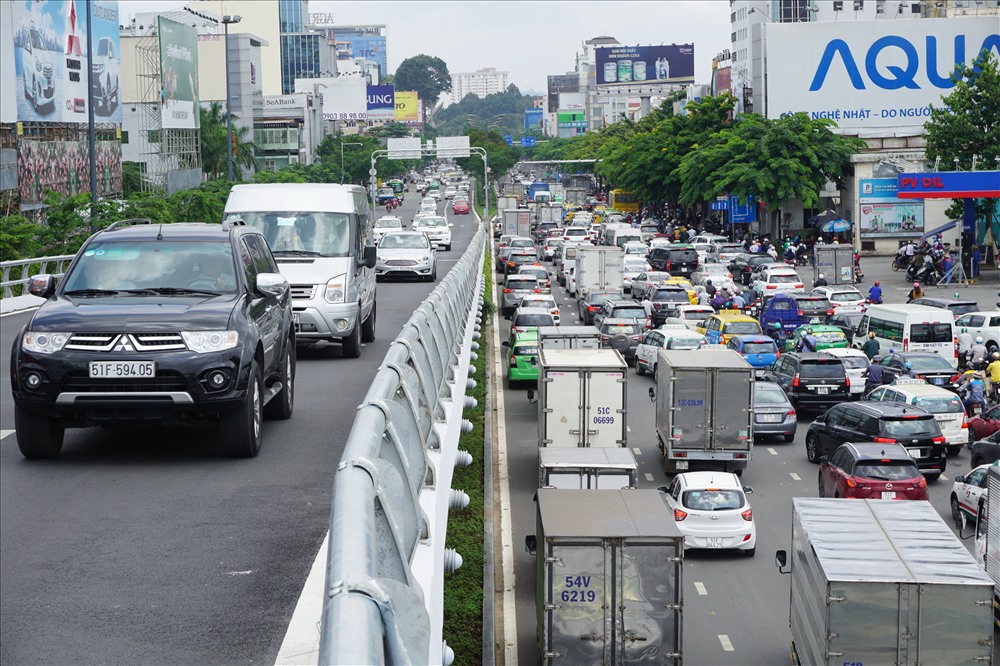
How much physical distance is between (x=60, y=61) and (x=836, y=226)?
41571 mm

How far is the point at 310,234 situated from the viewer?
67.2 ft

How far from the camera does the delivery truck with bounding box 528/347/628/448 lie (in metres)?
24.2

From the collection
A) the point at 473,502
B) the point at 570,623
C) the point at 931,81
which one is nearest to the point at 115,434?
the point at 473,502

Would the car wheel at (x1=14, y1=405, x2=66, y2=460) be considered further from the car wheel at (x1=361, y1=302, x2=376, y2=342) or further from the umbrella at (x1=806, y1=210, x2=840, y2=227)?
the umbrella at (x1=806, y1=210, x2=840, y2=227)

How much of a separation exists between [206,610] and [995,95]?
60236 millimetres

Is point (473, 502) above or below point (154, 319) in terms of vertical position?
below

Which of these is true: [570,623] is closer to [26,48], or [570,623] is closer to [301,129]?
[26,48]

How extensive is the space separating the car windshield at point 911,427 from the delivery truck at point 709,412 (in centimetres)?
259

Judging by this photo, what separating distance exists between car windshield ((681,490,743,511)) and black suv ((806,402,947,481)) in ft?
15.4

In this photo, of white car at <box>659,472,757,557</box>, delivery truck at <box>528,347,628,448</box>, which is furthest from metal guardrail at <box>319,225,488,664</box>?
delivery truck at <box>528,347,628,448</box>

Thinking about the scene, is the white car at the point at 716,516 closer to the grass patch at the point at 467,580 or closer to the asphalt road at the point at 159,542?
the grass patch at the point at 467,580

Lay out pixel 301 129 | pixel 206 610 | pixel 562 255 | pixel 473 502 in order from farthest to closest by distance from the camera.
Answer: pixel 301 129
pixel 562 255
pixel 473 502
pixel 206 610

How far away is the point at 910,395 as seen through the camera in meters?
27.9

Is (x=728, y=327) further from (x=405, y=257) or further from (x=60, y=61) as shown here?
(x=60, y=61)
